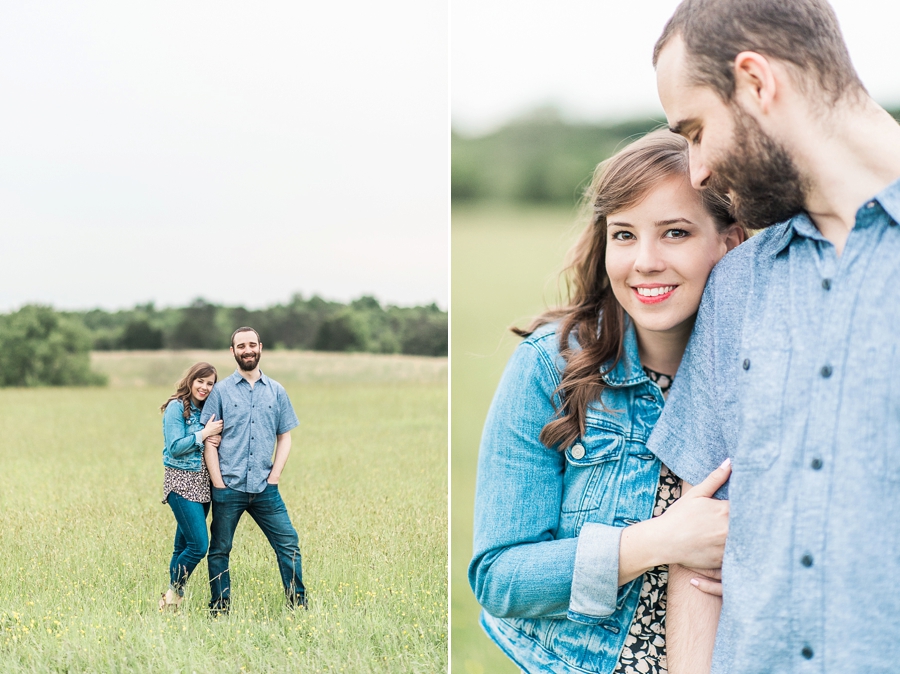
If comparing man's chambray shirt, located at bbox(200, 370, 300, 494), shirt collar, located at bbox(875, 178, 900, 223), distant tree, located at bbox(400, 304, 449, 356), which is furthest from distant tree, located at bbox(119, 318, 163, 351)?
shirt collar, located at bbox(875, 178, 900, 223)

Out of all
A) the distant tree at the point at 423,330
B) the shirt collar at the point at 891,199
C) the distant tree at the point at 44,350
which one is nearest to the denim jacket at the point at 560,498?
the shirt collar at the point at 891,199

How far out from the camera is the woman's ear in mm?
1849

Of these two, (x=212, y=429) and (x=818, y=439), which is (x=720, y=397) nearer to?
(x=818, y=439)

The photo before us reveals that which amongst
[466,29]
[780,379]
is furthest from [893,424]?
[466,29]

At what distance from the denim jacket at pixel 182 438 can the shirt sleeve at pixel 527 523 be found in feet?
2.81

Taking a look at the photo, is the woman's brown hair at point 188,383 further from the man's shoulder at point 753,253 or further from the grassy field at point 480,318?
the man's shoulder at point 753,253

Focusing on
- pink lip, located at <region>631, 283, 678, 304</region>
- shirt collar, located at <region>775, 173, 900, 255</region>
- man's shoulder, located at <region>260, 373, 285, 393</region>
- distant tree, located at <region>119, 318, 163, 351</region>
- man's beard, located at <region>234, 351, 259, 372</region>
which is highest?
shirt collar, located at <region>775, 173, 900, 255</region>

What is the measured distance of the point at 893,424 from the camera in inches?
51.6

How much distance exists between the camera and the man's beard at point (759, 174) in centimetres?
144

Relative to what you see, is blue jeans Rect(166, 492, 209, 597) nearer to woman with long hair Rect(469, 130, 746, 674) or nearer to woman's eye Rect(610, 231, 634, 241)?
woman with long hair Rect(469, 130, 746, 674)

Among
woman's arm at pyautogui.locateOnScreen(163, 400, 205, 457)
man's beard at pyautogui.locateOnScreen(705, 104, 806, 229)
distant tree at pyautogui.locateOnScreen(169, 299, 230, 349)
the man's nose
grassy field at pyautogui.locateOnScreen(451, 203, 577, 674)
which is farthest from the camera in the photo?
grassy field at pyautogui.locateOnScreen(451, 203, 577, 674)

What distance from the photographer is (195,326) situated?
2.52 metres

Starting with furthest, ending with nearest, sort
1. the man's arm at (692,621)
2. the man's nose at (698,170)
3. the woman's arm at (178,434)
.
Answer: the woman's arm at (178,434)
the man's arm at (692,621)
the man's nose at (698,170)

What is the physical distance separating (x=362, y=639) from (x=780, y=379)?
1574 mm
